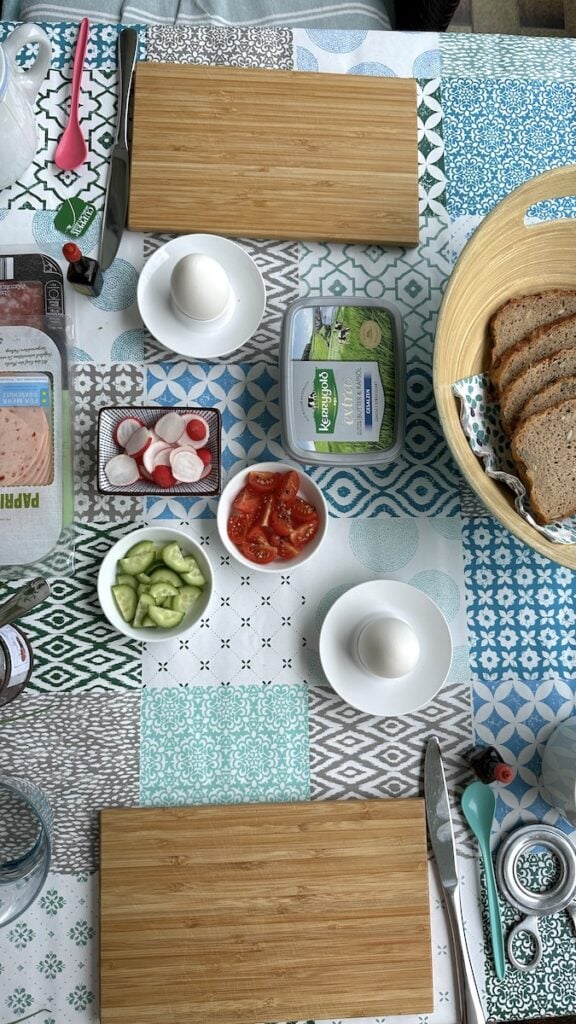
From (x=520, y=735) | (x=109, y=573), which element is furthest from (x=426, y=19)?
(x=520, y=735)

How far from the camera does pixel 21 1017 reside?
0.99 metres

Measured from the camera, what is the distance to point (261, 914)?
101 cm

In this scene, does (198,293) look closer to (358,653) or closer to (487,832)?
(358,653)

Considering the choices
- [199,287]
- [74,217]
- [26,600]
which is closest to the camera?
[26,600]

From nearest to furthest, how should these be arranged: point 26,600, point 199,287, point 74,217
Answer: point 26,600
point 199,287
point 74,217

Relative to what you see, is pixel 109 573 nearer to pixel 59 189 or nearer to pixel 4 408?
pixel 4 408

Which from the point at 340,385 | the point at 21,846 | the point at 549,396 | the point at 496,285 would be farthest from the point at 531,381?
the point at 21,846

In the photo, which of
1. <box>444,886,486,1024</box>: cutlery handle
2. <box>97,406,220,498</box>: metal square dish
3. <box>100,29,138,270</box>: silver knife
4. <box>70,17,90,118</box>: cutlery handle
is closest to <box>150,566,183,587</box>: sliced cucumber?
<box>97,406,220,498</box>: metal square dish

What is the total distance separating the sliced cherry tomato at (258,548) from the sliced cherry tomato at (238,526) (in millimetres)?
10

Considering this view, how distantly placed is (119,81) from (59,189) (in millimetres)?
180

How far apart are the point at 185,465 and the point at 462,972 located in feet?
2.46

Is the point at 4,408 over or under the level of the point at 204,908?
over

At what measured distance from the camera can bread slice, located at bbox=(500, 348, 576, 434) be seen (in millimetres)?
1044

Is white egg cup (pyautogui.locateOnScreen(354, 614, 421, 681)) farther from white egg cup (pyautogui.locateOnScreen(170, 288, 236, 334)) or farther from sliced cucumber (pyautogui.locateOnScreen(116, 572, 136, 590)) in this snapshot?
white egg cup (pyautogui.locateOnScreen(170, 288, 236, 334))
